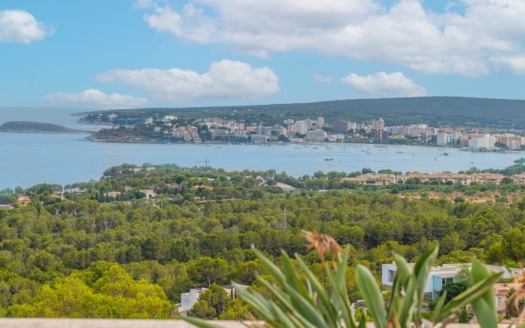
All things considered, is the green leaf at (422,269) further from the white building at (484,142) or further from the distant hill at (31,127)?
the distant hill at (31,127)

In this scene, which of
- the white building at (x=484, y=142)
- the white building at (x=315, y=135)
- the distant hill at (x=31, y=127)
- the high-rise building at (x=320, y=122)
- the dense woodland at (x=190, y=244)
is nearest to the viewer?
the dense woodland at (x=190, y=244)

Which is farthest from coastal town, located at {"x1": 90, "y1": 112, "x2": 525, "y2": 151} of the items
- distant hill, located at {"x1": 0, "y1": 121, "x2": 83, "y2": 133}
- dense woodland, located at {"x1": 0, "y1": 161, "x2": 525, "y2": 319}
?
dense woodland, located at {"x1": 0, "y1": 161, "x2": 525, "y2": 319}

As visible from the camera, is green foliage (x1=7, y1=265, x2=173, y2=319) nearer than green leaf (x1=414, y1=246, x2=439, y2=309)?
No

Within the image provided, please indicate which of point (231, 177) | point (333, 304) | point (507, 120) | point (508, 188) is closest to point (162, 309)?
point (333, 304)

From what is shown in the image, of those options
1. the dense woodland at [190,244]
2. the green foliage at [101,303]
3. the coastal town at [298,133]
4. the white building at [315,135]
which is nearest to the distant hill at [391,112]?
the coastal town at [298,133]

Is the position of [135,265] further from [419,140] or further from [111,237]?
[419,140]

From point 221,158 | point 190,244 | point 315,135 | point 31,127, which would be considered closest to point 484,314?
point 190,244

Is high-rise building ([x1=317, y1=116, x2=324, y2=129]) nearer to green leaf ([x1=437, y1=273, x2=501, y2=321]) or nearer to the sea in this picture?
the sea
